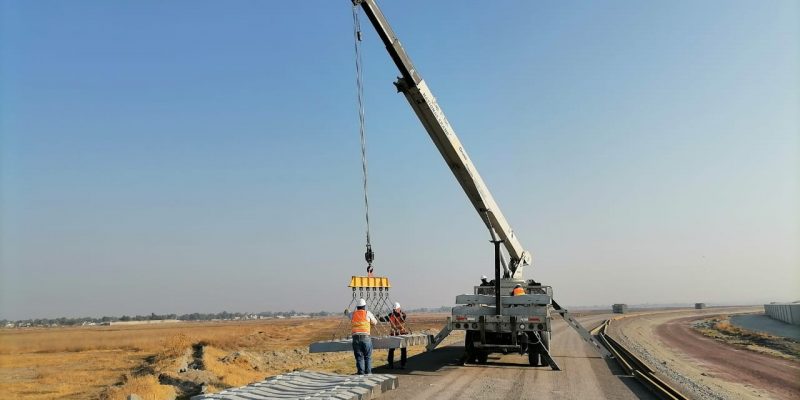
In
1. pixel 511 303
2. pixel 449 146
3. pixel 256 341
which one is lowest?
pixel 256 341

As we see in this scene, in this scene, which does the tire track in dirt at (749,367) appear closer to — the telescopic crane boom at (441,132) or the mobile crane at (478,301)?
the mobile crane at (478,301)

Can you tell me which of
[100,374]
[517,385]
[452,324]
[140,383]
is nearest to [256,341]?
[100,374]

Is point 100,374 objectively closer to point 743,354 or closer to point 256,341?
point 256,341

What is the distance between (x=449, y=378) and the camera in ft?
42.5

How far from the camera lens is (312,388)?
32.9 feet

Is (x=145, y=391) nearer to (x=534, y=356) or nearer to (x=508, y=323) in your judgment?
(x=508, y=323)

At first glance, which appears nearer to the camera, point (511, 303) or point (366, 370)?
point (366, 370)

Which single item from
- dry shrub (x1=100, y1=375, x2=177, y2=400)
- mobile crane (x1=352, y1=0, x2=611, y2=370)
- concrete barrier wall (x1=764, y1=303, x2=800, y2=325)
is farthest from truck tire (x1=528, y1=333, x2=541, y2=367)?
concrete barrier wall (x1=764, y1=303, x2=800, y2=325)

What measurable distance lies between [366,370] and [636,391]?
602cm

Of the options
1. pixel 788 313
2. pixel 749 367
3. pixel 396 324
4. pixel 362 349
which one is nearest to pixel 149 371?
pixel 396 324

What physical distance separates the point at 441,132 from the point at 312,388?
7712mm

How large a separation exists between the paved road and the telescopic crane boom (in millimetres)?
4203

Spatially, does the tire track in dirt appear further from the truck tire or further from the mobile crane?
the truck tire

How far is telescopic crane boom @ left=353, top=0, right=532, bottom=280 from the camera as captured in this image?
13242 millimetres
